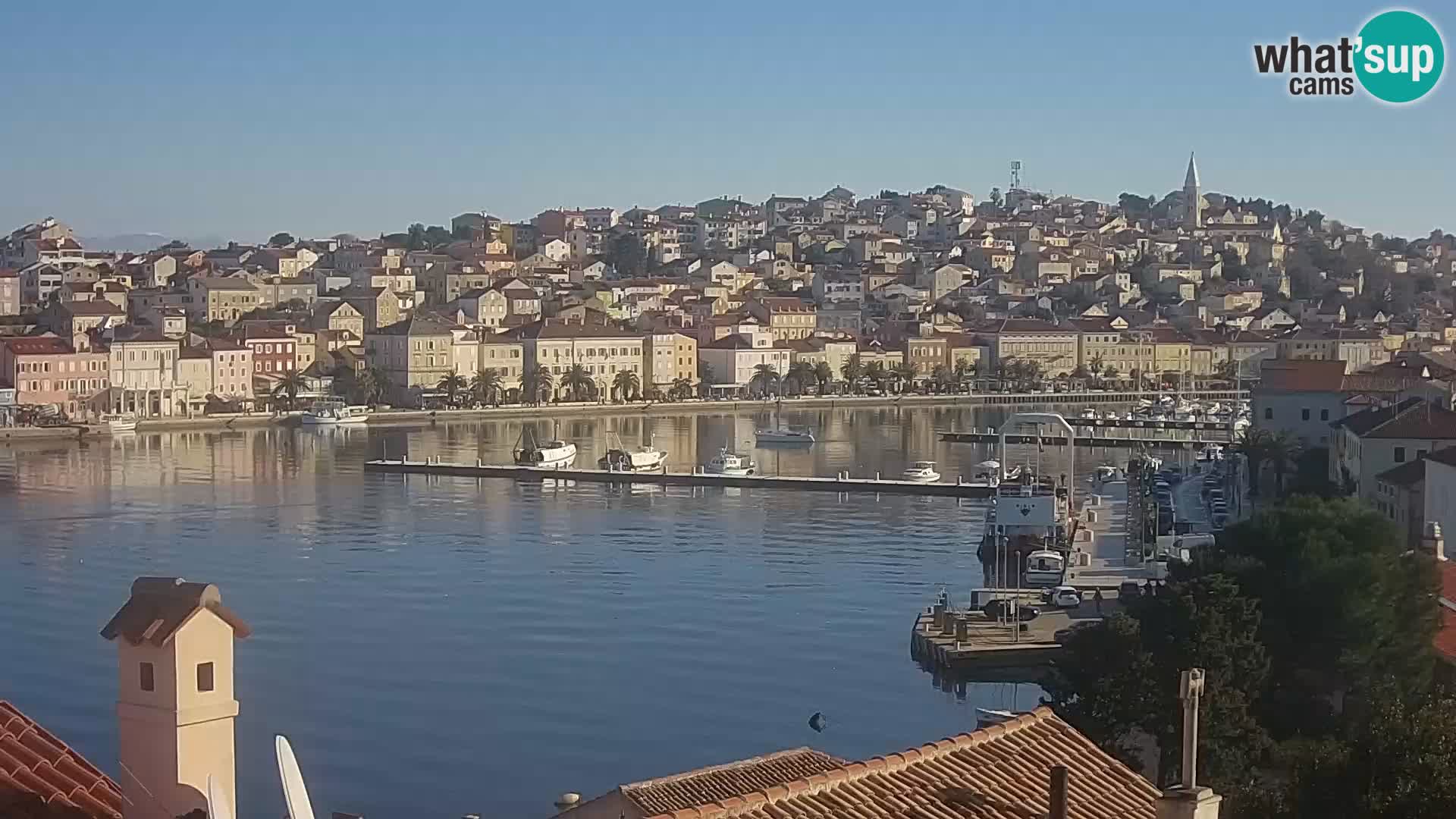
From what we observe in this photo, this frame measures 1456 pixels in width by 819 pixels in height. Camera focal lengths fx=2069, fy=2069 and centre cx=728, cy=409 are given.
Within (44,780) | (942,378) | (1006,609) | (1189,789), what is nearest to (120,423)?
(942,378)

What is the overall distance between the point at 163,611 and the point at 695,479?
1430 cm

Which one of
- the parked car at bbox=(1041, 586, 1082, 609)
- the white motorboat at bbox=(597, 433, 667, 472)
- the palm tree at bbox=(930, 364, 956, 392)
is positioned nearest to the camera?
the parked car at bbox=(1041, 586, 1082, 609)

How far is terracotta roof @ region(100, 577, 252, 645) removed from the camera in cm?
148

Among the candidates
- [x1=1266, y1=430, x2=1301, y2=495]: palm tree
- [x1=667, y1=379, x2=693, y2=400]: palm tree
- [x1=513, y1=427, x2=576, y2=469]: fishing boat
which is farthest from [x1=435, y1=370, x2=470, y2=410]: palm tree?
[x1=1266, y1=430, x2=1301, y2=495]: palm tree

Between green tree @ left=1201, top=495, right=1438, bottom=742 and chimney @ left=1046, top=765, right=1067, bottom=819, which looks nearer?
chimney @ left=1046, top=765, right=1067, bottom=819

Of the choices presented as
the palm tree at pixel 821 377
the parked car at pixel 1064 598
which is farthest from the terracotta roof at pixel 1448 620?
the palm tree at pixel 821 377

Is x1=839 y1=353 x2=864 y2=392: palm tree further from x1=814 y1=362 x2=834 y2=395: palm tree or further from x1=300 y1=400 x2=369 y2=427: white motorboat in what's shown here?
x1=300 y1=400 x2=369 y2=427: white motorboat

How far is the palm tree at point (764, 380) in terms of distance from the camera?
2742 cm

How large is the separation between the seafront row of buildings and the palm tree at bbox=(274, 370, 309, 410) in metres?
0.05

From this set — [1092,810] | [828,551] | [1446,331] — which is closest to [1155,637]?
[1092,810]

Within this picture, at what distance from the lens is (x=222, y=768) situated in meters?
1.53

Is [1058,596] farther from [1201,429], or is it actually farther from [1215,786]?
[1201,429]

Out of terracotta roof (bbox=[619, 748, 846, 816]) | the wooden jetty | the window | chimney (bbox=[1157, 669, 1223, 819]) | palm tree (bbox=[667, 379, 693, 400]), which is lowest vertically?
the wooden jetty

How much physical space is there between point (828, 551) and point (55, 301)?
17.3 meters
